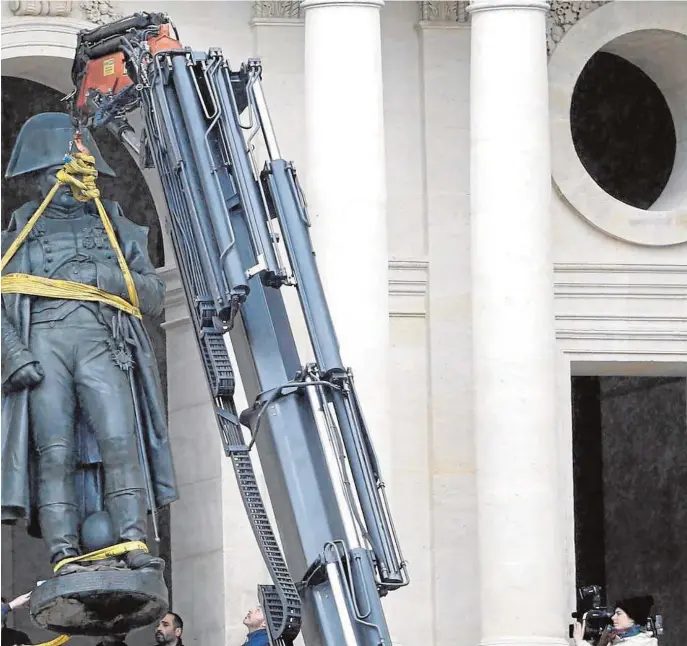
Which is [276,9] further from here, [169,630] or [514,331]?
[169,630]

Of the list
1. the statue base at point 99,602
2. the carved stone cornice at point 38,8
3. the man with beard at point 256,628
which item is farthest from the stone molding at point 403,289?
the statue base at point 99,602

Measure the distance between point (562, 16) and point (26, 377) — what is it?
936 cm

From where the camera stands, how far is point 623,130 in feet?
99.9

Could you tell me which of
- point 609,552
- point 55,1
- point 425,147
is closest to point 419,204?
point 425,147

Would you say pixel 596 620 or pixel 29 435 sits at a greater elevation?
pixel 29 435

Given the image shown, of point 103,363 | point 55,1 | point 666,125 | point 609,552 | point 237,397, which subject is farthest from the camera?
point 609,552

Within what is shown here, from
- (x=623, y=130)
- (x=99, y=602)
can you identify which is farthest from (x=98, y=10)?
(x=99, y=602)

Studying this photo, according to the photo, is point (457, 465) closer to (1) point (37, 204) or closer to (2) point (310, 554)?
(1) point (37, 204)

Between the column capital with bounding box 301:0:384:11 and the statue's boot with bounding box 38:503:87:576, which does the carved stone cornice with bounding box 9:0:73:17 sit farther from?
the statue's boot with bounding box 38:503:87:576

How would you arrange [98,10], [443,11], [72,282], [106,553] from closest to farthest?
[106,553]
[72,282]
[98,10]
[443,11]

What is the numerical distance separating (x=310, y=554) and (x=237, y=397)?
8589 mm

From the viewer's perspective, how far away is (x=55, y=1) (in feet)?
84.6

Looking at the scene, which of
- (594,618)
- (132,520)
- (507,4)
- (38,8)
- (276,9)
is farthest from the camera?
(276,9)

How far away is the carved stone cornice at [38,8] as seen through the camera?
2570 cm
